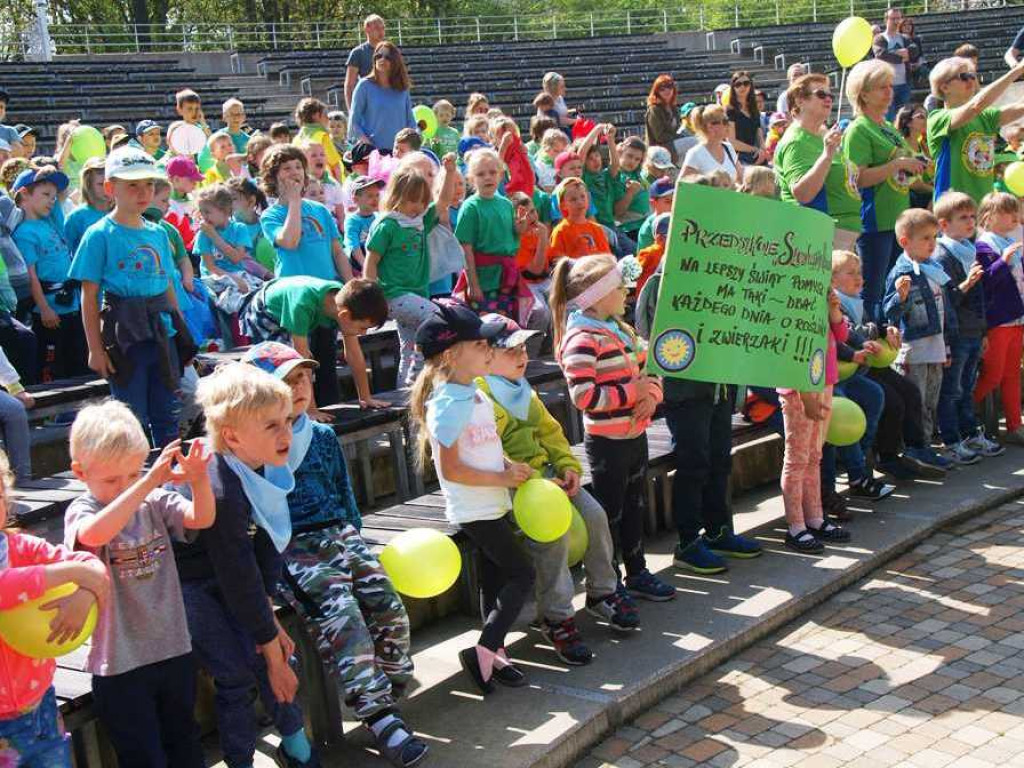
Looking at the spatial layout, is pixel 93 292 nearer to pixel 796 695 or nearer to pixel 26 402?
pixel 26 402

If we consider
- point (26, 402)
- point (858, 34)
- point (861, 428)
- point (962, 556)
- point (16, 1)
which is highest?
point (16, 1)

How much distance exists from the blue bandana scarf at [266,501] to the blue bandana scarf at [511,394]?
1372 mm

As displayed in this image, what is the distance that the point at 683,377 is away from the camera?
241 inches

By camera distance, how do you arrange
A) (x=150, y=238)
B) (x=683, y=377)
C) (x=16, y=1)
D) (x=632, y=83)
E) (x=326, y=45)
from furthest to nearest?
(x=16, y=1)
(x=326, y=45)
(x=632, y=83)
(x=150, y=238)
(x=683, y=377)

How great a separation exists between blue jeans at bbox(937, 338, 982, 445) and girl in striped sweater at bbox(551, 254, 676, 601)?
3.10m

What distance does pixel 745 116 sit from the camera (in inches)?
528

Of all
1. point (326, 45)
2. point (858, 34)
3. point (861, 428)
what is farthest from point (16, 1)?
point (861, 428)

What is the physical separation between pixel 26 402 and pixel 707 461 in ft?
11.3

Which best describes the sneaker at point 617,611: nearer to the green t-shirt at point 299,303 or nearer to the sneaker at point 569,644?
the sneaker at point 569,644

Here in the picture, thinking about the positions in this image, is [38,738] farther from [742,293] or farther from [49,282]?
[49,282]

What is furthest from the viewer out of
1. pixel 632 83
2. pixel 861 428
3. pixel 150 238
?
pixel 632 83

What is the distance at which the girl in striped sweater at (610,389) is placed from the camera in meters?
5.84

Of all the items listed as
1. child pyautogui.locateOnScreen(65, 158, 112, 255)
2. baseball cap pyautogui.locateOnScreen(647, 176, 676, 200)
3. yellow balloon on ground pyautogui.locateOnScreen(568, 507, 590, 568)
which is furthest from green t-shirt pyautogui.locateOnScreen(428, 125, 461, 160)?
yellow balloon on ground pyautogui.locateOnScreen(568, 507, 590, 568)

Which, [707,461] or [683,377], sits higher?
[683,377]
